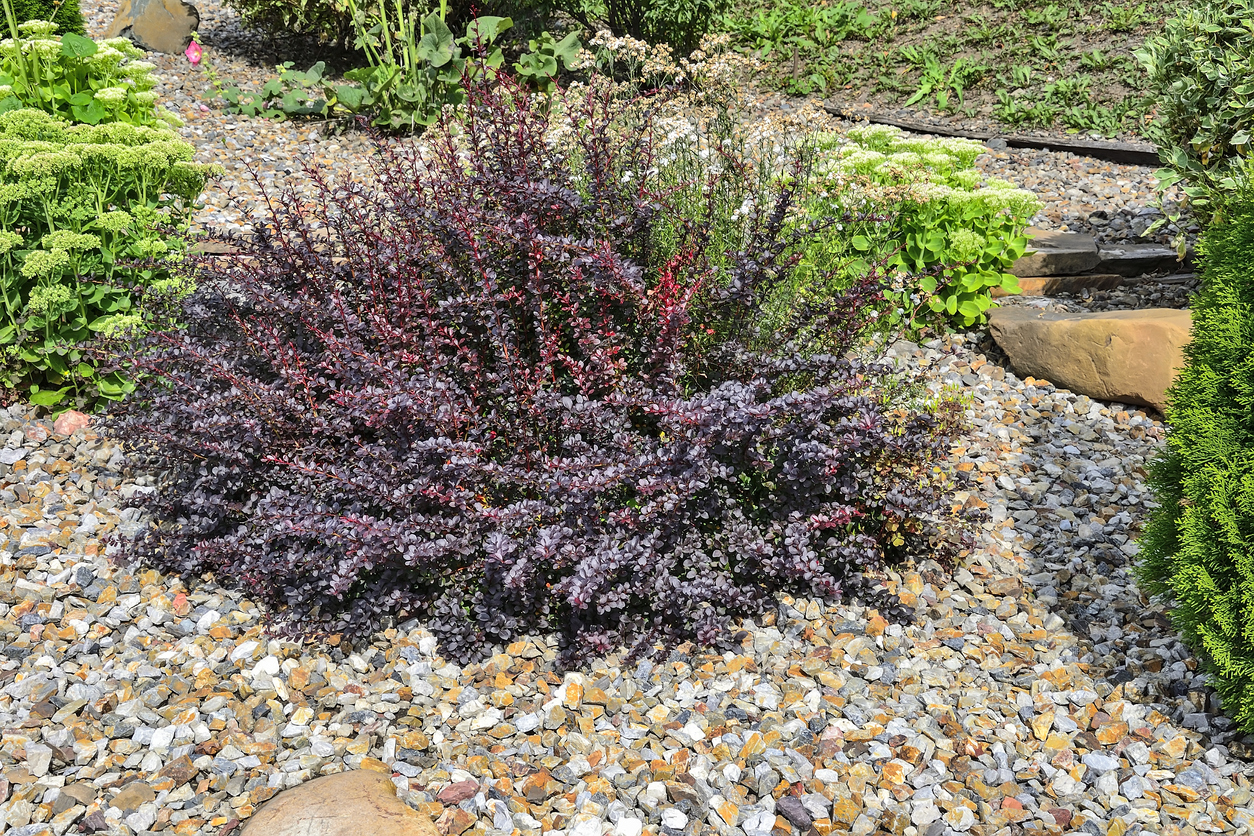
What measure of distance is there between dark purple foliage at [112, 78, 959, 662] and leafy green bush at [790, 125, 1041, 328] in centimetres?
129

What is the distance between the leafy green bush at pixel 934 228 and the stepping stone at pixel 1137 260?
871 millimetres

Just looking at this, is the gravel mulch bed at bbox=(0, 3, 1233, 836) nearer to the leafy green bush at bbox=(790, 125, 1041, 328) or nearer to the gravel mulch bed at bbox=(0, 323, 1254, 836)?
the gravel mulch bed at bbox=(0, 323, 1254, 836)

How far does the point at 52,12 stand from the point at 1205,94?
8.50m

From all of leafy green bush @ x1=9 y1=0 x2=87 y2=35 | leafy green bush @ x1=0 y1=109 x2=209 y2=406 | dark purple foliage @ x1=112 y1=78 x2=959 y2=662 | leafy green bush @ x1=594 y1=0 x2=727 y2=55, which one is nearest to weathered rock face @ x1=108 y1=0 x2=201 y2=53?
leafy green bush @ x1=9 y1=0 x2=87 y2=35

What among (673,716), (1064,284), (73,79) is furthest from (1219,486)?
(73,79)

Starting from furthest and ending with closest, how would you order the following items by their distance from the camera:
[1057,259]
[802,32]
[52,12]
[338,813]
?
[802,32], [52,12], [1057,259], [338,813]


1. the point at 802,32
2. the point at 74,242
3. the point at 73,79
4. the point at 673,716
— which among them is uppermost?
the point at 802,32

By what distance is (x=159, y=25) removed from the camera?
8969 millimetres

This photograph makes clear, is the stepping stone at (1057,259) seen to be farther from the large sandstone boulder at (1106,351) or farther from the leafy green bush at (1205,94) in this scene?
the large sandstone boulder at (1106,351)

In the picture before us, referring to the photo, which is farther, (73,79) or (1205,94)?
(73,79)

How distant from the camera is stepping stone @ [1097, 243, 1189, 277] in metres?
5.23

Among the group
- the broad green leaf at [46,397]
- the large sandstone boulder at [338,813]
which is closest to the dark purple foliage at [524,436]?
the large sandstone boulder at [338,813]

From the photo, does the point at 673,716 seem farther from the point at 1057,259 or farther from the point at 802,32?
the point at 802,32

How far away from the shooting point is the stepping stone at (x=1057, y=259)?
16.7ft
